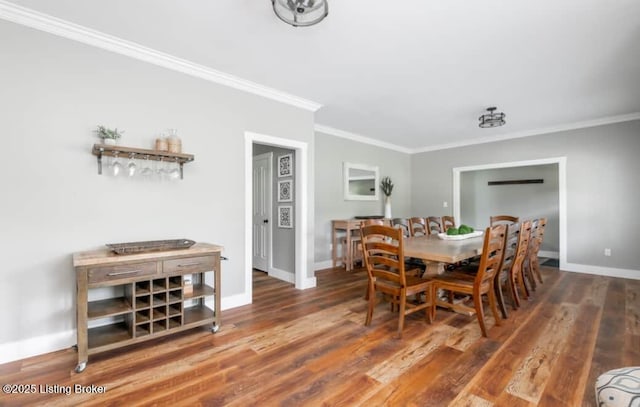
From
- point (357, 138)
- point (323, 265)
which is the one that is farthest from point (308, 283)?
point (357, 138)

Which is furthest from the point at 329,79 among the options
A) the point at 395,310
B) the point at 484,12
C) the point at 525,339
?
the point at 525,339

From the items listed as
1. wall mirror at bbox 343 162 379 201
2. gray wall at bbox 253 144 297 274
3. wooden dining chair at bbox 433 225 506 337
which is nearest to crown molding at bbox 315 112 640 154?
wall mirror at bbox 343 162 379 201

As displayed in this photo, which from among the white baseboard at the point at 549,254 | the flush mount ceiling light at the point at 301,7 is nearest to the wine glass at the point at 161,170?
the flush mount ceiling light at the point at 301,7

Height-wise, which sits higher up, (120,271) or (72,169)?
(72,169)

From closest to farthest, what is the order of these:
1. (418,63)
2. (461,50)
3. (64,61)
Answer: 1. (64,61)
2. (461,50)
3. (418,63)

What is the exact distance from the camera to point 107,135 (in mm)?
2439

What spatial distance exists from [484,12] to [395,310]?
271 cm

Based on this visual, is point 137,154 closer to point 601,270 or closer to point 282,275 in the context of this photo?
point 282,275

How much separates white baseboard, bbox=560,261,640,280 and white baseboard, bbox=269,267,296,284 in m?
4.59

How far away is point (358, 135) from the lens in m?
5.84

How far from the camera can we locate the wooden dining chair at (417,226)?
436 centimetres

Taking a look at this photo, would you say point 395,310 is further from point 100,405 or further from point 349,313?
point 100,405

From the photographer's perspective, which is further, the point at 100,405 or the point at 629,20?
the point at 629,20

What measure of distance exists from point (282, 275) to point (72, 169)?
114 inches
